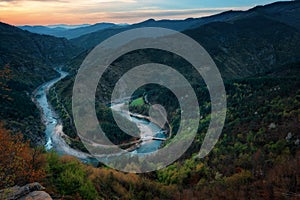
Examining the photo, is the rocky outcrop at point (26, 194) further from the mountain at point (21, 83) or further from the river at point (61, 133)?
the river at point (61, 133)

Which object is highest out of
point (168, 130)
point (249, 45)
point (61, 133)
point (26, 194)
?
point (249, 45)

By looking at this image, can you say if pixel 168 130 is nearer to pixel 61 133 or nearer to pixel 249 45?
pixel 61 133

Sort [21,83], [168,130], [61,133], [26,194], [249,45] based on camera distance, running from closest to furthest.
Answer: [26,194] → [61,133] → [168,130] → [21,83] → [249,45]

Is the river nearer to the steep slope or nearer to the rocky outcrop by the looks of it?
the rocky outcrop

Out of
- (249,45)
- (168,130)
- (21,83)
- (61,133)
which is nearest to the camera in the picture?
(61,133)

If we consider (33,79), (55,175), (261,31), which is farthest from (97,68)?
(261,31)

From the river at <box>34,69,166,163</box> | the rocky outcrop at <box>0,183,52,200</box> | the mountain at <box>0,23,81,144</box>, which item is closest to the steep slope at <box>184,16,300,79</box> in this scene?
the river at <box>34,69,166,163</box>

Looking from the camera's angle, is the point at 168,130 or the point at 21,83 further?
the point at 21,83

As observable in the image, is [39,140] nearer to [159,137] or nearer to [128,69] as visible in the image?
[159,137]

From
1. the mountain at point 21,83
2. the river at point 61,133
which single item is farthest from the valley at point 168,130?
the mountain at point 21,83

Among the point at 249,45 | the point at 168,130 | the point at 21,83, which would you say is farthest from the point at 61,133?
the point at 249,45

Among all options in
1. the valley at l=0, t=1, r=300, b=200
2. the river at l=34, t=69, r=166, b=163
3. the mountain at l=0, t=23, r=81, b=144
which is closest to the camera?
the valley at l=0, t=1, r=300, b=200

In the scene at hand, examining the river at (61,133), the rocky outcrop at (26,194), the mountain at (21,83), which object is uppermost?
the rocky outcrop at (26,194)
